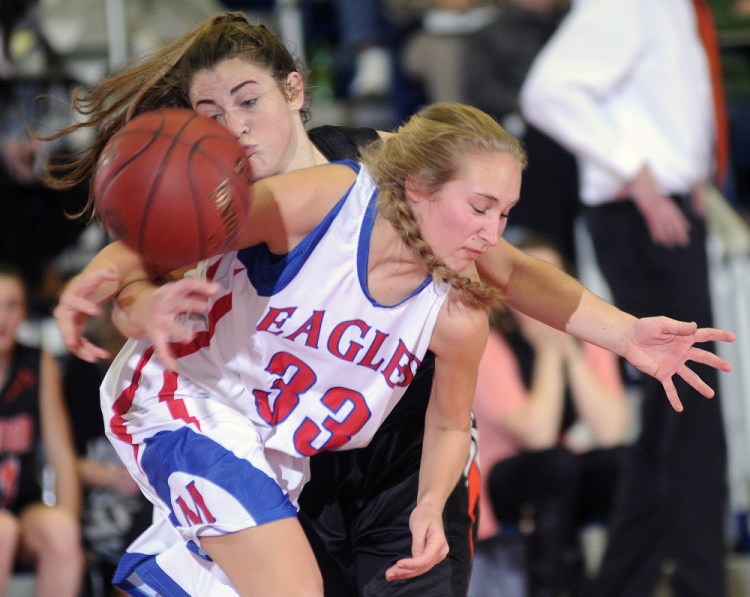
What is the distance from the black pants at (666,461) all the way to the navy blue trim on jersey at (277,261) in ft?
6.96

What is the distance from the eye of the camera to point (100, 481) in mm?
4453

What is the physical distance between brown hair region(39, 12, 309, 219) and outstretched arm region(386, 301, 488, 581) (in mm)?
697

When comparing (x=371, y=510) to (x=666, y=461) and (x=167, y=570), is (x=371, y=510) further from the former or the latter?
(x=666, y=461)

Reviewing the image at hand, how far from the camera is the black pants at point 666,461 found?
4336mm

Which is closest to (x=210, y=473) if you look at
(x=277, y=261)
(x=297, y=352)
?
(x=297, y=352)

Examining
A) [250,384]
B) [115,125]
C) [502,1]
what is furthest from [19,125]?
[250,384]

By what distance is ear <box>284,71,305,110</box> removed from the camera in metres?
2.76

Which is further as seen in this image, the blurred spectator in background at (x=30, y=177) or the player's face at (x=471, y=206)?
the blurred spectator in background at (x=30, y=177)

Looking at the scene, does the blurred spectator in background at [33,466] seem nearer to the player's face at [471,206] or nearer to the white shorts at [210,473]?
the white shorts at [210,473]

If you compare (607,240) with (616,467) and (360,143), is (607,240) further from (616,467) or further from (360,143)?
(360,143)

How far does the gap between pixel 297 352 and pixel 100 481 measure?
214 centimetres

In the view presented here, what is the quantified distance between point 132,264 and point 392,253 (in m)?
0.56

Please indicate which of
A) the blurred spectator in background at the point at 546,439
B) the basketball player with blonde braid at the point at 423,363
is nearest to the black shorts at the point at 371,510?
the basketball player with blonde braid at the point at 423,363

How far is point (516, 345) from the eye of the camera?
15.3 ft
